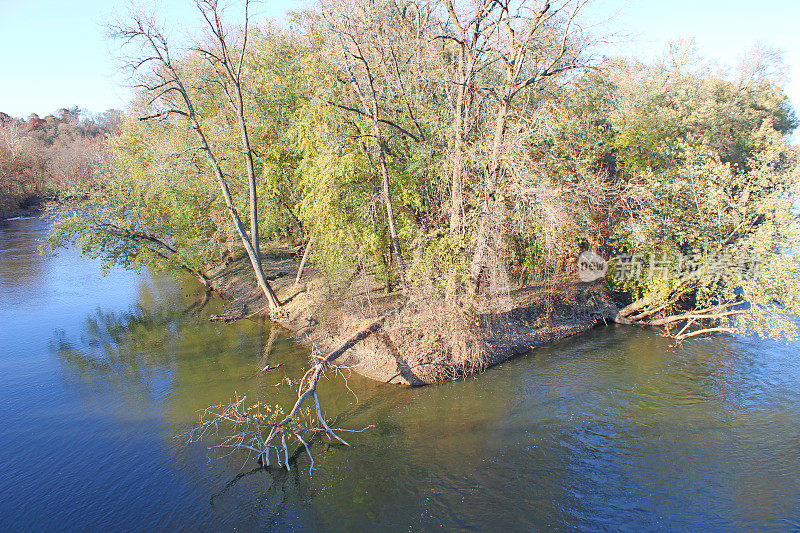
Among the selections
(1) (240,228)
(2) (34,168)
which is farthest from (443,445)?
(2) (34,168)

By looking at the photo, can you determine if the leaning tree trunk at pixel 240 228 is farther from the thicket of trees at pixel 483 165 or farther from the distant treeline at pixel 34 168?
the distant treeline at pixel 34 168

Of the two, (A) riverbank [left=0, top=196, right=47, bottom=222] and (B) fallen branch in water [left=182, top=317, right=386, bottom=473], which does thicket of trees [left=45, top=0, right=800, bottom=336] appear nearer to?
(B) fallen branch in water [left=182, top=317, right=386, bottom=473]

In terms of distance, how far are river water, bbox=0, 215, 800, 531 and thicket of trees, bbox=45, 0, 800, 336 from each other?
3133 mm

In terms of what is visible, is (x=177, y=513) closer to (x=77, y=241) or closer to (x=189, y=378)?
(x=189, y=378)

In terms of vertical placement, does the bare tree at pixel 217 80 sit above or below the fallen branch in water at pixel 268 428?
above

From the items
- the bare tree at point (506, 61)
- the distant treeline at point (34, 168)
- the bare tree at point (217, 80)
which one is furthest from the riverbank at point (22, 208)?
the bare tree at point (506, 61)

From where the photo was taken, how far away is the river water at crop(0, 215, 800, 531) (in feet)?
32.1

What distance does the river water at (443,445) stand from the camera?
9781 millimetres

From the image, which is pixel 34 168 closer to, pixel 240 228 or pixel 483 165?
pixel 240 228

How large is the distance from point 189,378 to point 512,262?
43.8 ft

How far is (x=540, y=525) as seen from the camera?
926cm

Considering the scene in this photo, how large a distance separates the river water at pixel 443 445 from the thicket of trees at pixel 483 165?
3133 mm

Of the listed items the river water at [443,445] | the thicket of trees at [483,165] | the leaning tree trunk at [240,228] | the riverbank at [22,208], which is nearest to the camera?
the river water at [443,445]

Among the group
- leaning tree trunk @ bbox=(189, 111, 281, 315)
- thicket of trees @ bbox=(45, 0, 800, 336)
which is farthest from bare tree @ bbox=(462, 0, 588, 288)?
leaning tree trunk @ bbox=(189, 111, 281, 315)
